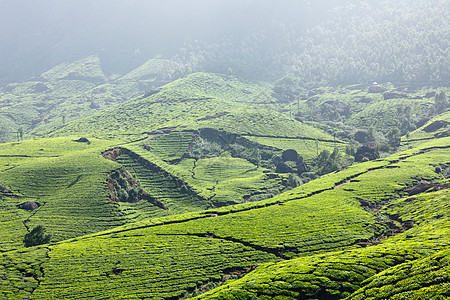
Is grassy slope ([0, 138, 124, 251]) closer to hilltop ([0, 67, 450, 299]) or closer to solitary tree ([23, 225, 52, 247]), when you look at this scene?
hilltop ([0, 67, 450, 299])

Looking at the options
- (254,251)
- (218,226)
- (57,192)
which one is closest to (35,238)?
(57,192)

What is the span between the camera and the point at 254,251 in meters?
77.6

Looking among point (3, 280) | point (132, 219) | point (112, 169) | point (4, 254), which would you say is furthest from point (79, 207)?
point (3, 280)

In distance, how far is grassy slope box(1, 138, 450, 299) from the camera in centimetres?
5466

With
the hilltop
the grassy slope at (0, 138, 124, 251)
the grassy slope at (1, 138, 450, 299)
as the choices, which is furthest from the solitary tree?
the grassy slope at (1, 138, 450, 299)

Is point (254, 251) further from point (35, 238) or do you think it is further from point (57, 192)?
point (57, 192)

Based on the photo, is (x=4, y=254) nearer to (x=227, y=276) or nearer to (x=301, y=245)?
(x=227, y=276)

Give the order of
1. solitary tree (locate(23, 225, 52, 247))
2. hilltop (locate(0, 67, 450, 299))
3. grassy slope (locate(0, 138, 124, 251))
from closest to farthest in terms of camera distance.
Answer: hilltop (locate(0, 67, 450, 299)) → solitary tree (locate(23, 225, 52, 247)) → grassy slope (locate(0, 138, 124, 251))

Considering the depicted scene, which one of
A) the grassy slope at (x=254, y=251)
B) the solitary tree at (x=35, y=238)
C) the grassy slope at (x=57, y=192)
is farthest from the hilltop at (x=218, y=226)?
the solitary tree at (x=35, y=238)

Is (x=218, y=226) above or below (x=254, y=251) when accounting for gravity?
below

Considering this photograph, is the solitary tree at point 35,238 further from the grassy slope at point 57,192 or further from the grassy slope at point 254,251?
the grassy slope at point 254,251

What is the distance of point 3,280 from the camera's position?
68000 mm

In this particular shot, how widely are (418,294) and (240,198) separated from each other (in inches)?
4192

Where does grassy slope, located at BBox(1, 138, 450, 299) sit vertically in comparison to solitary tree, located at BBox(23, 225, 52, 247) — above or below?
above
